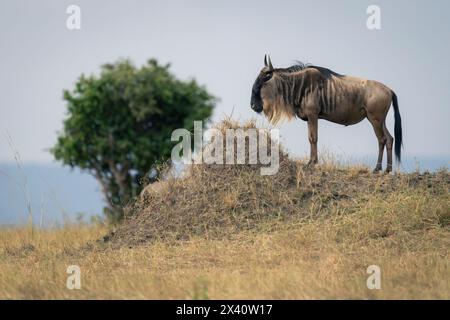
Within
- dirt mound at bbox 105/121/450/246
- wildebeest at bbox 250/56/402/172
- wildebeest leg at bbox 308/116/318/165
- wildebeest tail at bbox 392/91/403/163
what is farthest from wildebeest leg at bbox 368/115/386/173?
wildebeest leg at bbox 308/116/318/165

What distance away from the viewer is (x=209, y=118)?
76.7ft

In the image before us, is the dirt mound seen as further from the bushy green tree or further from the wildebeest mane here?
the bushy green tree

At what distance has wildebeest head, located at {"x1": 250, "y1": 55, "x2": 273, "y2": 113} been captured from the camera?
1502 cm

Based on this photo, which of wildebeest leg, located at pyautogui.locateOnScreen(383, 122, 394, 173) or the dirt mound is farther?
wildebeest leg, located at pyautogui.locateOnScreen(383, 122, 394, 173)

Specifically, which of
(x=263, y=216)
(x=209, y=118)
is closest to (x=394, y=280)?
(x=263, y=216)

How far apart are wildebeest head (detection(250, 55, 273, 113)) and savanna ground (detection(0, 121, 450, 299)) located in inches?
48.6

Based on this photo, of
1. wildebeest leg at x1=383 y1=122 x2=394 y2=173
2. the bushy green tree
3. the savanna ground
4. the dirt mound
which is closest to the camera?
the savanna ground

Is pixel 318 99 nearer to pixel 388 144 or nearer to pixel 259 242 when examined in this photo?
pixel 388 144

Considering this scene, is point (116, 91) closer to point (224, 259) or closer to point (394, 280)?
point (224, 259)

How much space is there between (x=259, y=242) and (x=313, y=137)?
285 centimetres

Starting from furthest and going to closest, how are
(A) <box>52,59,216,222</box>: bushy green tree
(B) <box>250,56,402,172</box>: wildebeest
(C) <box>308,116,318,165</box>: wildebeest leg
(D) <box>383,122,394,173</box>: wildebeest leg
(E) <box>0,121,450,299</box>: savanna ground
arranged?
(A) <box>52,59,216,222</box>: bushy green tree
(D) <box>383,122,394,173</box>: wildebeest leg
(B) <box>250,56,402,172</box>: wildebeest
(C) <box>308,116,318,165</box>: wildebeest leg
(E) <box>0,121,450,299</box>: savanna ground

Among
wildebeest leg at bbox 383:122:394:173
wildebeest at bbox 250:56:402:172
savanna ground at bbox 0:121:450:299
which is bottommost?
savanna ground at bbox 0:121:450:299

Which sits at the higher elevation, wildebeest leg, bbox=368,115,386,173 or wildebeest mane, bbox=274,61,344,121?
wildebeest mane, bbox=274,61,344,121

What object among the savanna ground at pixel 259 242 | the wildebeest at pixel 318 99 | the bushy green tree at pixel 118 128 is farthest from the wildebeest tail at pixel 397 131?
the bushy green tree at pixel 118 128
